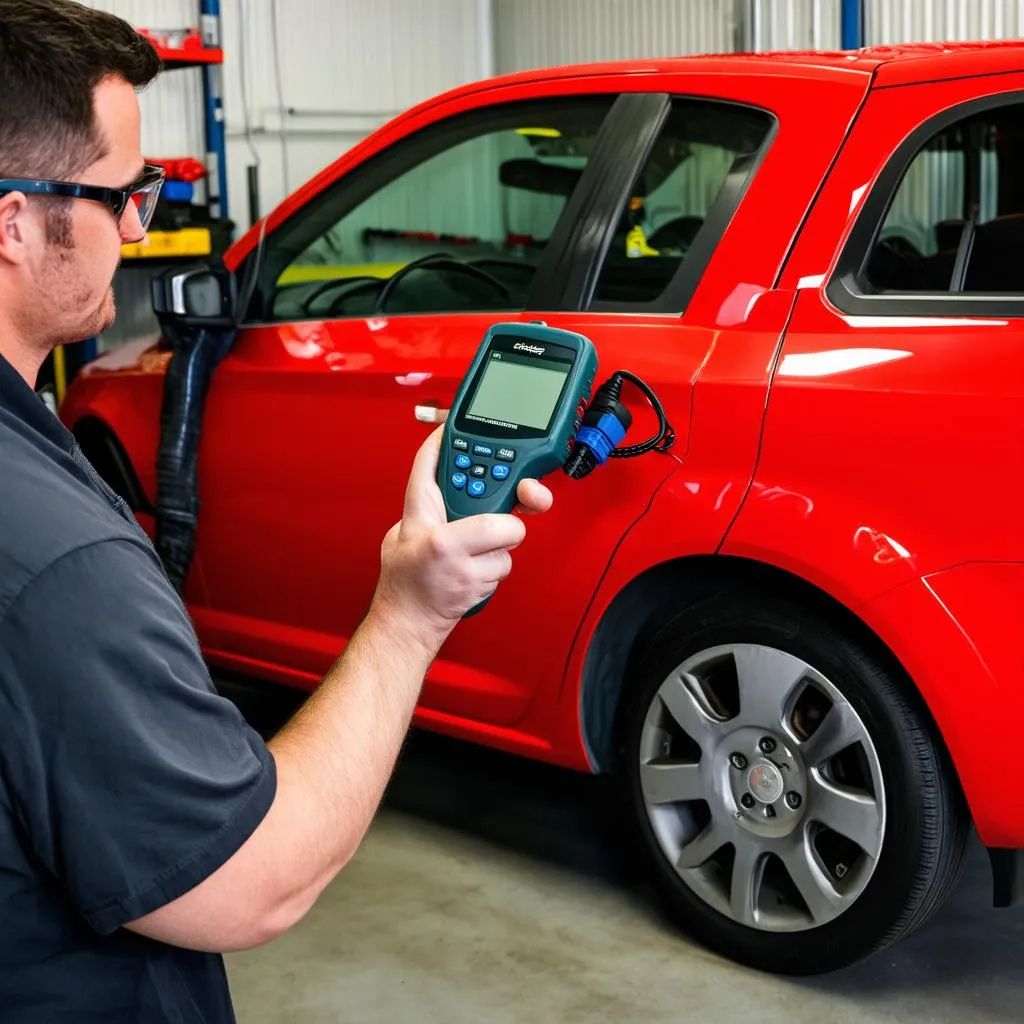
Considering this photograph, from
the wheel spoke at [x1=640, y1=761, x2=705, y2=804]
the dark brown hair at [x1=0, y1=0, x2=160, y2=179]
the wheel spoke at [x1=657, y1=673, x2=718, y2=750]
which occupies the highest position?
the dark brown hair at [x1=0, y1=0, x2=160, y2=179]

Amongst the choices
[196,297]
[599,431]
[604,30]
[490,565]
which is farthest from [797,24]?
[490,565]

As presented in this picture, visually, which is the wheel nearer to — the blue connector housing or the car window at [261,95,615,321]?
the blue connector housing

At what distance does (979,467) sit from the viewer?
201cm

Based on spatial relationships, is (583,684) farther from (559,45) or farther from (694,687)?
(559,45)

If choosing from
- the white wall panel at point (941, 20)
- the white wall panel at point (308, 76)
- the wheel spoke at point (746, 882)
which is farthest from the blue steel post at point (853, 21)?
the wheel spoke at point (746, 882)

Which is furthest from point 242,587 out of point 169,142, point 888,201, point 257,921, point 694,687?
point 169,142

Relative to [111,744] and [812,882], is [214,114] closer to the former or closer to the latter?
[812,882]

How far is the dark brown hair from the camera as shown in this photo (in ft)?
3.30

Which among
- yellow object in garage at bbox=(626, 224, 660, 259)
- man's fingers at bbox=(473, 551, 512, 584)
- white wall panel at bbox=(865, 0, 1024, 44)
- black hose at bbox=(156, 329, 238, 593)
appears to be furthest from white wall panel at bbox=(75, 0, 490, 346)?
man's fingers at bbox=(473, 551, 512, 584)

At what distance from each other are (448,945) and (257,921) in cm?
166

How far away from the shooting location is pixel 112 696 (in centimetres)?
87

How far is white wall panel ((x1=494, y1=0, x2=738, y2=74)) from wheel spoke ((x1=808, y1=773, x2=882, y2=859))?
18.1ft

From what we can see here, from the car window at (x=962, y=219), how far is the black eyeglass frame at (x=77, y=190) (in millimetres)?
1381

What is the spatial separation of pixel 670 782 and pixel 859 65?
1.22 metres
